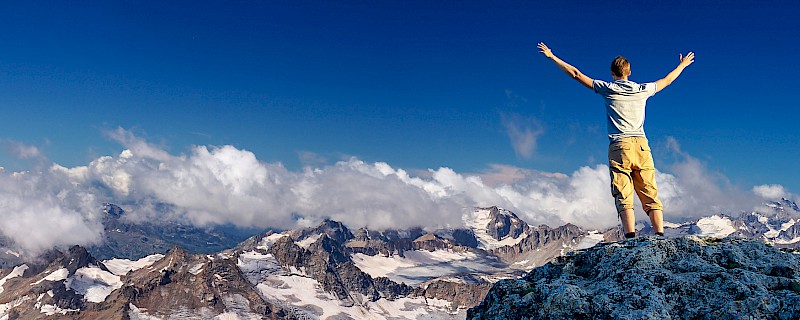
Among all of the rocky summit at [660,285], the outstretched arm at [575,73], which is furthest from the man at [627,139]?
the rocky summit at [660,285]

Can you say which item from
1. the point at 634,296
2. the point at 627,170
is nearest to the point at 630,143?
the point at 627,170

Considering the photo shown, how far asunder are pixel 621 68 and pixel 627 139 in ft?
6.18

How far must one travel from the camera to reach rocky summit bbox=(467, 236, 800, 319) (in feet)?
32.3

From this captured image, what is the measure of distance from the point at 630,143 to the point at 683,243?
9.24 ft

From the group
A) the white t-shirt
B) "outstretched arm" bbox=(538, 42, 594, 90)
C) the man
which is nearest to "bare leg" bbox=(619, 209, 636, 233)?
the man

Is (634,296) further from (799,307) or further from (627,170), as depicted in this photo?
(627,170)

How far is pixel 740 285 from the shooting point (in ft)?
33.4

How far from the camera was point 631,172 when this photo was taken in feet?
47.4

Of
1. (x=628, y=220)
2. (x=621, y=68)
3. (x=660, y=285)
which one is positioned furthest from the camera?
(x=621, y=68)

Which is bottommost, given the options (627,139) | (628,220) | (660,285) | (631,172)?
(660,285)

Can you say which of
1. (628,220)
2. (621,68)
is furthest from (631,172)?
(621,68)

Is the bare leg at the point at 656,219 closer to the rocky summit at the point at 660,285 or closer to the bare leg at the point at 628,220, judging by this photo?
the bare leg at the point at 628,220

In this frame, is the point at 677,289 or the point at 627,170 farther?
the point at 627,170

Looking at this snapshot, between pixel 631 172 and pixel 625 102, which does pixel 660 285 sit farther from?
pixel 625 102
